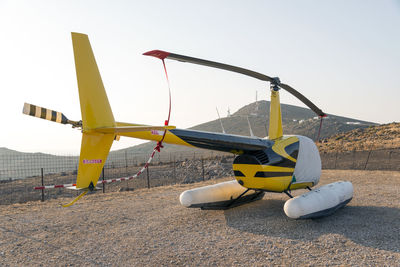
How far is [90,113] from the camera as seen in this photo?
662 centimetres

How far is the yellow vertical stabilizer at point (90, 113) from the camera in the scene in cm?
646

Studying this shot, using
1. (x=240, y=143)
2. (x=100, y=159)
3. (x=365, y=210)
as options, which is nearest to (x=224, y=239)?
(x=240, y=143)

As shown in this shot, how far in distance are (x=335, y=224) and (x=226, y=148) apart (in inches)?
135

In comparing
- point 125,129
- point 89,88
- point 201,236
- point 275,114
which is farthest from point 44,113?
point 275,114

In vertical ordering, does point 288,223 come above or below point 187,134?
below

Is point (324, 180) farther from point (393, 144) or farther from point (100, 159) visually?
point (393, 144)

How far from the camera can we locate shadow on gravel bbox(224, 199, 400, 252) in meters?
6.89

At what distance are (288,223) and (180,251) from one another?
3.20 meters

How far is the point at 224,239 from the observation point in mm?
7184

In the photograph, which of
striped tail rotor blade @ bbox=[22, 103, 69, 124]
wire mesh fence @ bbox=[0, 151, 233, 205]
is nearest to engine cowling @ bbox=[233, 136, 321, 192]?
striped tail rotor blade @ bbox=[22, 103, 69, 124]

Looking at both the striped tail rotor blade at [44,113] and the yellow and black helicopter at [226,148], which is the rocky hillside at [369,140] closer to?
the yellow and black helicopter at [226,148]

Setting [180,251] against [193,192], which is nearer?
[180,251]

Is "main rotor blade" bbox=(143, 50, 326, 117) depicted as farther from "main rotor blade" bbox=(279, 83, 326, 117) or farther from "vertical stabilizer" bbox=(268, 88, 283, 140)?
"vertical stabilizer" bbox=(268, 88, 283, 140)

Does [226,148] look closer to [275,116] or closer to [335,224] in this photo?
[275,116]
